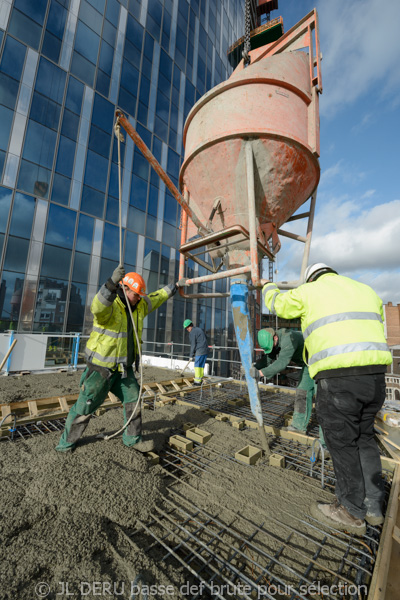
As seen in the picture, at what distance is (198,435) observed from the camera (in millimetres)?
3281

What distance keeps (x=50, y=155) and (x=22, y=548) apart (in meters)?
13.8

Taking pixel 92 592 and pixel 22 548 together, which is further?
pixel 22 548

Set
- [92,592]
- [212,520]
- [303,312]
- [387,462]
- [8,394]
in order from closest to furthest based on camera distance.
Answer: [92,592] → [212,520] → [303,312] → [387,462] → [8,394]

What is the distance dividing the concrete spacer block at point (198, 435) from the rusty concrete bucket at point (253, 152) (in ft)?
2.25

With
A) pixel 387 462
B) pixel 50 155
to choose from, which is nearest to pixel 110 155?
pixel 50 155

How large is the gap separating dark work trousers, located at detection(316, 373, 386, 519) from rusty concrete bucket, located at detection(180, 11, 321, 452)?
1.22m

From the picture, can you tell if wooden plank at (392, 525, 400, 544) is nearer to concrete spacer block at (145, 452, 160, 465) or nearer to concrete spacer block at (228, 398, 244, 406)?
concrete spacer block at (145, 452, 160, 465)

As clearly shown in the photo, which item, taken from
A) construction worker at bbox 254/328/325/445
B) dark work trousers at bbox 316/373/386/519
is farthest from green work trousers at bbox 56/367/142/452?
dark work trousers at bbox 316/373/386/519

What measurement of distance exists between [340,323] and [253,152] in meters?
2.48

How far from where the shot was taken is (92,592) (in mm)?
1325

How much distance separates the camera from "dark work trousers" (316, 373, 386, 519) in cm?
191

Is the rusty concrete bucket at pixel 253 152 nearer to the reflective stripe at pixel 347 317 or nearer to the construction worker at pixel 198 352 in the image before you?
the reflective stripe at pixel 347 317

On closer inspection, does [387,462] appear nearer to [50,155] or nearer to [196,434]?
[196,434]

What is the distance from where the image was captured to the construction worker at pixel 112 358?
262 centimetres
